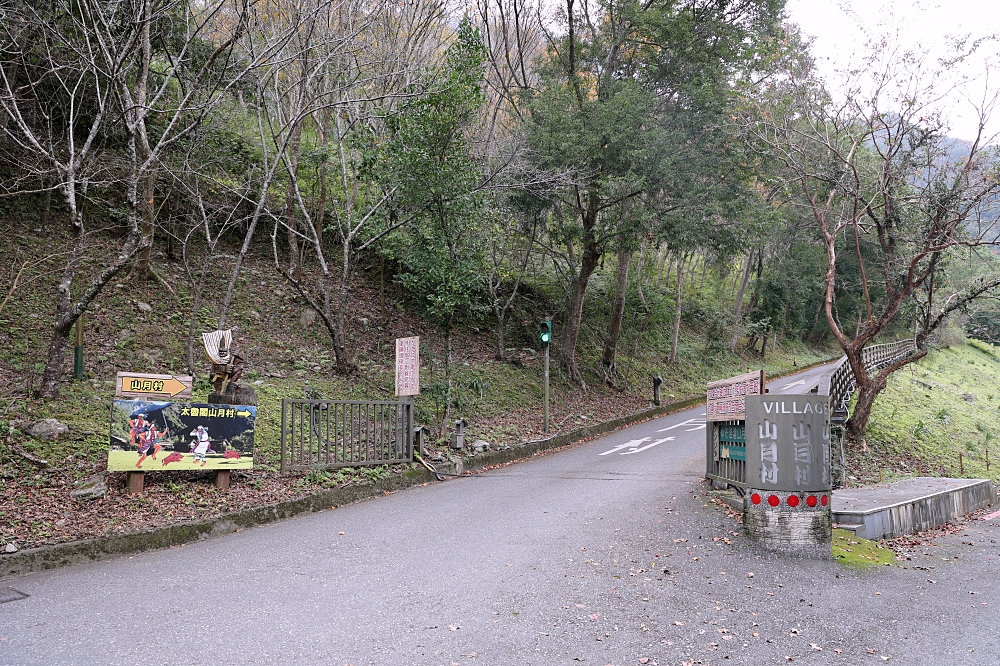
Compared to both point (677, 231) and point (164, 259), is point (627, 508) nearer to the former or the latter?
point (677, 231)

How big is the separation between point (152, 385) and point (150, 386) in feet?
0.09

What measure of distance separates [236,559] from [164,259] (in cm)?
1190

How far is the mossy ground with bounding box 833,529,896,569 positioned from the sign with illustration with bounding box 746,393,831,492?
82 cm

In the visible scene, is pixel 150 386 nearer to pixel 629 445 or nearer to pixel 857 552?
pixel 857 552

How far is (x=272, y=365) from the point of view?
14.2 meters

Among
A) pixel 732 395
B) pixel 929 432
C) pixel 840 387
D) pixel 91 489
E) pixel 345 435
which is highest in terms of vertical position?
pixel 732 395

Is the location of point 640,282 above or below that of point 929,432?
above

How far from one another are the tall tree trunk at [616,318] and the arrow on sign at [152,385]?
14413mm

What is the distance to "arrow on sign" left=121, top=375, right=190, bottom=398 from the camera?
317 inches

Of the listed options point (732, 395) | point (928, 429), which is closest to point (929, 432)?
point (928, 429)

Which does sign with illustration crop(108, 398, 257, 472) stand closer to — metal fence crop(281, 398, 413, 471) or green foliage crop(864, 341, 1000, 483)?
metal fence crop(281, 398, 413, 471)

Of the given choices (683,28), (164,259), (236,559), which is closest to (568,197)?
(683,28)

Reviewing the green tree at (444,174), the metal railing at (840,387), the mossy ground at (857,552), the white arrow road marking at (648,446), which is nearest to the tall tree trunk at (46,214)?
the green tree at (444,174)

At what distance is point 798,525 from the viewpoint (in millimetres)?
7086
